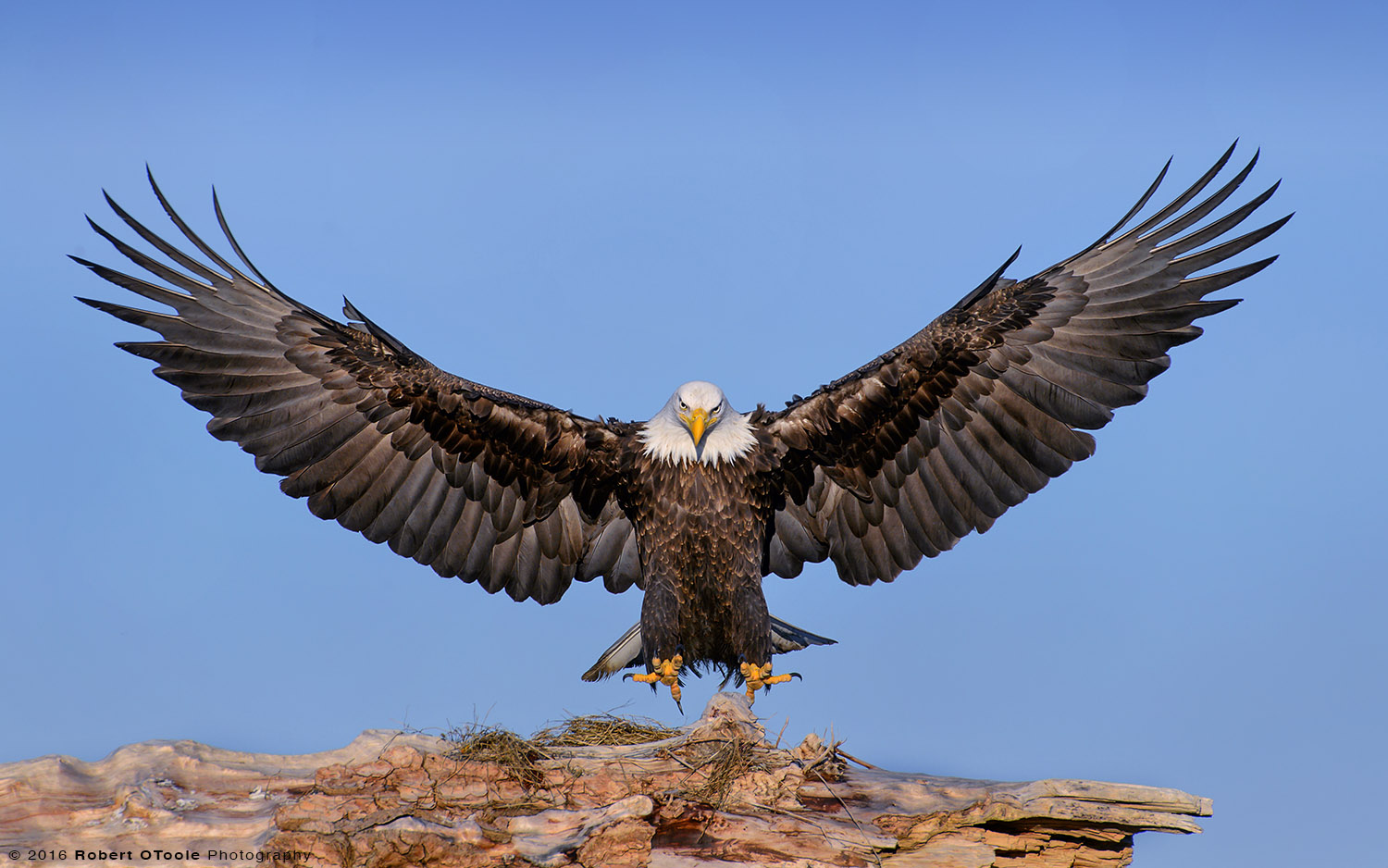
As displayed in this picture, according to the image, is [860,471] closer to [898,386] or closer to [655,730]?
[898,386]

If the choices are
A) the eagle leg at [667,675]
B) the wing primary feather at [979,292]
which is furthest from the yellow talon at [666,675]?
the wing primary feather at [979,292]

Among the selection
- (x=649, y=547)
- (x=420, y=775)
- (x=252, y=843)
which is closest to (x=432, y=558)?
(x=649, y=547)

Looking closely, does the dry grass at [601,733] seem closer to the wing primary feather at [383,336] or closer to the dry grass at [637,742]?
the dry grass at [637,742]

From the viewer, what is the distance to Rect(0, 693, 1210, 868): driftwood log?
194 inches

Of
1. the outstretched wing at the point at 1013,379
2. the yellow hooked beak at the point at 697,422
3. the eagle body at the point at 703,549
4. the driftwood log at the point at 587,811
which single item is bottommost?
the driftwood log at the point at 587,811

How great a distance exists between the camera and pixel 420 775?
561 centimetres

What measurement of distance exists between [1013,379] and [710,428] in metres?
1.96

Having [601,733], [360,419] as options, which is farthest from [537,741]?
[360,419]

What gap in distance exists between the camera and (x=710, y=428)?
664cm

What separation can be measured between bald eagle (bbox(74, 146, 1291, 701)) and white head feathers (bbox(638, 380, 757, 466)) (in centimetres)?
1

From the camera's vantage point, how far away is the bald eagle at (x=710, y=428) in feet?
22.1

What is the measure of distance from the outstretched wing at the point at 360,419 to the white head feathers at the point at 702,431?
13.7 inches

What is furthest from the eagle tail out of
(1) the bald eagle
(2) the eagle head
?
(2) the eagle head

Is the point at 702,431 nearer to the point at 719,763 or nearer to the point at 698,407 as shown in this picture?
the point at 698,407
